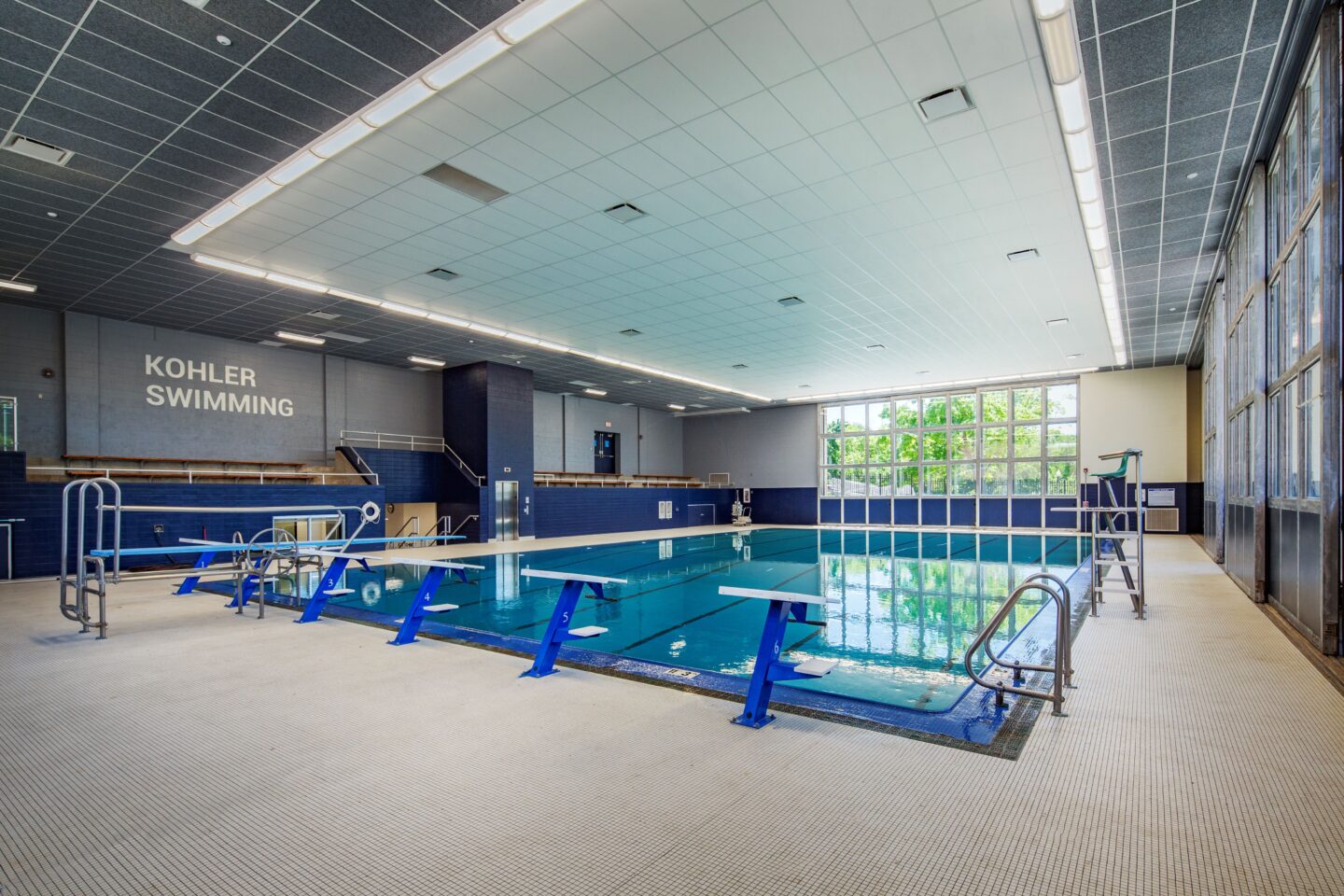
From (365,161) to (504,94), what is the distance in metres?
1.95

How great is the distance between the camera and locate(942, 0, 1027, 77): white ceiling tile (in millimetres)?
4586

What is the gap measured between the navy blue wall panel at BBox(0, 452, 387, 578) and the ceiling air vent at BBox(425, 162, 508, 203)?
7.58 meters

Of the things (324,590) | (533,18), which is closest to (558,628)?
(324,590)

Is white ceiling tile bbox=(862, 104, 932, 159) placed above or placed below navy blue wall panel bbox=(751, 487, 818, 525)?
above

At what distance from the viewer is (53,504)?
10.5 m

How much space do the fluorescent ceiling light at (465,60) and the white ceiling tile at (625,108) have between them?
0.86 metres

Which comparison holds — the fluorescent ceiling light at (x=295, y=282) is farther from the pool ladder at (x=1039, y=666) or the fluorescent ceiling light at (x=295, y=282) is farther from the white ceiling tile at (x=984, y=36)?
the pool ladder at (x=1039, y=666)

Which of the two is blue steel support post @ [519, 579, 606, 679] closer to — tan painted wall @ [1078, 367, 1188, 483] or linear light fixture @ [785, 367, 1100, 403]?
tan painted wall @ [1078, 367, 1188, 483]

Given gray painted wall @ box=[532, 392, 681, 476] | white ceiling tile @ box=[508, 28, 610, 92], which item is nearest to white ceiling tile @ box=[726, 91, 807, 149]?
white ceiling tile @ box=[508, 28, 610, 92]

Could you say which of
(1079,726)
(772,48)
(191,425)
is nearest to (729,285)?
(772,48)

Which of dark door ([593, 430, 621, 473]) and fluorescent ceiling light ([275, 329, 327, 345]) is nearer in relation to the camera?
fluorescent ceiling light ([275, 329, 327, 345])

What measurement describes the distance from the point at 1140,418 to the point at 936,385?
17.9ft

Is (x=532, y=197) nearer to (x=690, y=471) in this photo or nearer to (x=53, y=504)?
(x=53, y=504)

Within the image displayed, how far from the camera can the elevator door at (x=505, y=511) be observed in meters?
17.0
